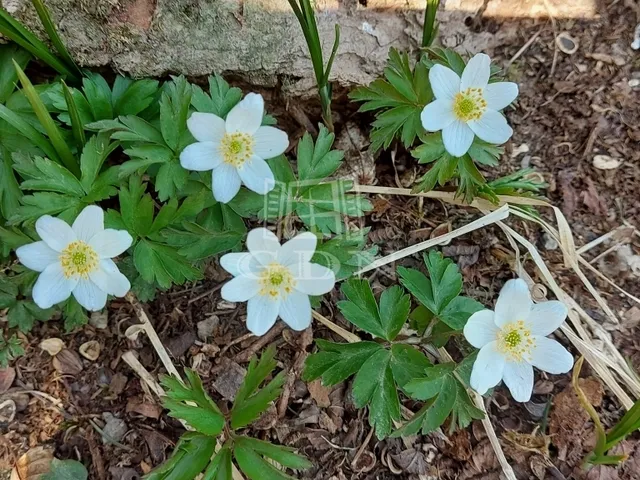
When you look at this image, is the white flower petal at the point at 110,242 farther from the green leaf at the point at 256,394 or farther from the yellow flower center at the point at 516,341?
the yellow flower center at the point at 516,341

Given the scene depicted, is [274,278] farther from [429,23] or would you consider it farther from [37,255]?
[429,23]

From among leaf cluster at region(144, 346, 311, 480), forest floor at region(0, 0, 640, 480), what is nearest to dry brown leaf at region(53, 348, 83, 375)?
forest floor at region(0, 0, 640, 480)

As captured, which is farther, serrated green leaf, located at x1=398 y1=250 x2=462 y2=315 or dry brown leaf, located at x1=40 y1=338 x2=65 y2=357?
dry brown leaf, located at x1=40 y1=338 x2=65 y2=357

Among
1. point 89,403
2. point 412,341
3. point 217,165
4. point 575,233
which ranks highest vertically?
point 217,165

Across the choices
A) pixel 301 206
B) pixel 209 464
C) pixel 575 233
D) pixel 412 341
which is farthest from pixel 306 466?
pixel 575 233

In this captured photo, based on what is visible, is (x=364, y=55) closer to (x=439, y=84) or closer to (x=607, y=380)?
(x=439, y=84)

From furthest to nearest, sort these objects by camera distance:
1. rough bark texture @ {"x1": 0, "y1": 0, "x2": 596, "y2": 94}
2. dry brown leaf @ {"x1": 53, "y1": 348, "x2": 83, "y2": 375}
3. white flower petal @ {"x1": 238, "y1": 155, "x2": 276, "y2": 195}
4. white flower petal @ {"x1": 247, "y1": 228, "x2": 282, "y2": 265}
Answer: dry brown leaf @ {"x1": 53, "y1": 348, "x2": 83, "y2": 375}
rough bark texture @ {"x1": 0, "y1": 0, "x2": 596, "y2": 94}
white flower petal @ {"x1": 238, "y1": 155, "x2": 276, "y2": 195}
white flower petal @ {"x1": 247, "y1": 228, "x2": 282, "y2": 265}

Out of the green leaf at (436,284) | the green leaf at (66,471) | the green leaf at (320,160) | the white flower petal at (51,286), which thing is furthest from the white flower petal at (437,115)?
the green leaf at (66,471)

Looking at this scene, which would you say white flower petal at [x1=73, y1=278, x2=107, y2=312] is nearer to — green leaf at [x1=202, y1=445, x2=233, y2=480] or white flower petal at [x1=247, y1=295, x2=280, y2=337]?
white flower petal at [x1=247, y1=295, x2=280, y2=337]

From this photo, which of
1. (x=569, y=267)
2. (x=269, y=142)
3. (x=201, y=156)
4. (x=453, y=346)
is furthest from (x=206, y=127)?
(x=569, y=267)
